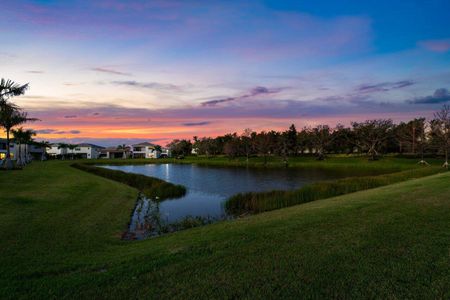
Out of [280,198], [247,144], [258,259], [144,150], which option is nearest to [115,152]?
[144,150]

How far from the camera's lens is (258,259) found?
6641mm

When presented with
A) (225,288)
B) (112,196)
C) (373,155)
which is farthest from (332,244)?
(373,155)

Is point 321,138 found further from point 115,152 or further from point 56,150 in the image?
point 56,150

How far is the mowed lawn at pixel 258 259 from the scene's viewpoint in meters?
5.34

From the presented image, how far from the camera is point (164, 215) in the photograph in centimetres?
1875

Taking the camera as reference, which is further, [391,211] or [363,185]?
[363,185]

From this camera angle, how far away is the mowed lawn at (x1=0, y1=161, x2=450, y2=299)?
5343 mm

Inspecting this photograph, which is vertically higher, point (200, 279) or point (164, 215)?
point (200, 279)

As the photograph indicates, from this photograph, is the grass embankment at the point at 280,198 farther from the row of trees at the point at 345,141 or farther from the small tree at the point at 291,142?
the small tree at the point at 291,142

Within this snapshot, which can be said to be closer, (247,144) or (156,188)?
(156,188)

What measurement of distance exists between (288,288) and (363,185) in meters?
22.6

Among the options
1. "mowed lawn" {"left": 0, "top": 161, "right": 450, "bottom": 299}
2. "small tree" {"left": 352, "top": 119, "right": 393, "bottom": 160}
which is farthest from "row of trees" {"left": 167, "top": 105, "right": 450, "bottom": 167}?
"mowed lawn" {"left": 0, "top": 161, "right": 450, "bottom": 299}

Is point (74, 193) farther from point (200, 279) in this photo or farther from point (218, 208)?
point (200, 279)

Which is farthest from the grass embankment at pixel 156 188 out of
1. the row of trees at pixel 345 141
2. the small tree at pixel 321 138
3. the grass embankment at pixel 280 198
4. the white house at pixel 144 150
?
the white house at pixel 144 150
